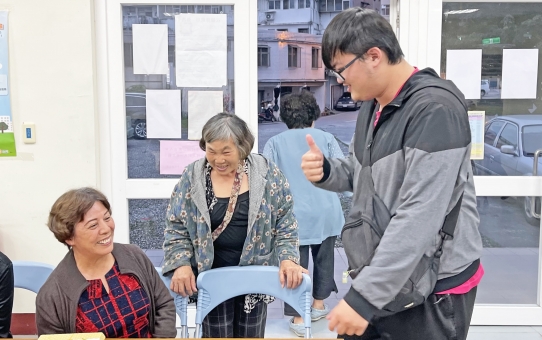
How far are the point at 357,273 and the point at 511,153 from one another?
222cm

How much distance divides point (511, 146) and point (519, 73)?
0.42 meters

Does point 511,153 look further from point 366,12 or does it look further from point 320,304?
point 366,12

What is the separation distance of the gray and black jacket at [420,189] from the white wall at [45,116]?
6.90 ft

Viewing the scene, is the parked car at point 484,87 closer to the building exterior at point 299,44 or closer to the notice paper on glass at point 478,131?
the notice paper on glass at point 478,131

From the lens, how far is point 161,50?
9.78ft

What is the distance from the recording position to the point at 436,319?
127cm

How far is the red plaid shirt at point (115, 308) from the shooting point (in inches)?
66.9

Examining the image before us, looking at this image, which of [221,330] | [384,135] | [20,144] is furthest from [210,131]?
[20,144]

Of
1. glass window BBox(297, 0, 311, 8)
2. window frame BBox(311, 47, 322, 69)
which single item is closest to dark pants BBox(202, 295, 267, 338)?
window frame BBox(311, 47, 322, 69)

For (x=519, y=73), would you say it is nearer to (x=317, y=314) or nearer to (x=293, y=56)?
(x=293, y=56)

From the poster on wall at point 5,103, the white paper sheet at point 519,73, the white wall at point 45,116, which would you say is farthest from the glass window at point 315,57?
the poster on wall at point 5,103

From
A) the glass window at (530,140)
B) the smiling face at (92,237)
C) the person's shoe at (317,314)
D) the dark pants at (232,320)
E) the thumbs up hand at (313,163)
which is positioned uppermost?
the thumbs up hand at (313,163)

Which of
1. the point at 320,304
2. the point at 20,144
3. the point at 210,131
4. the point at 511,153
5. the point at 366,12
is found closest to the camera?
the point at 366,12

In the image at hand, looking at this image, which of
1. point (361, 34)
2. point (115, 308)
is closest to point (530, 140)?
point (361, 34)
